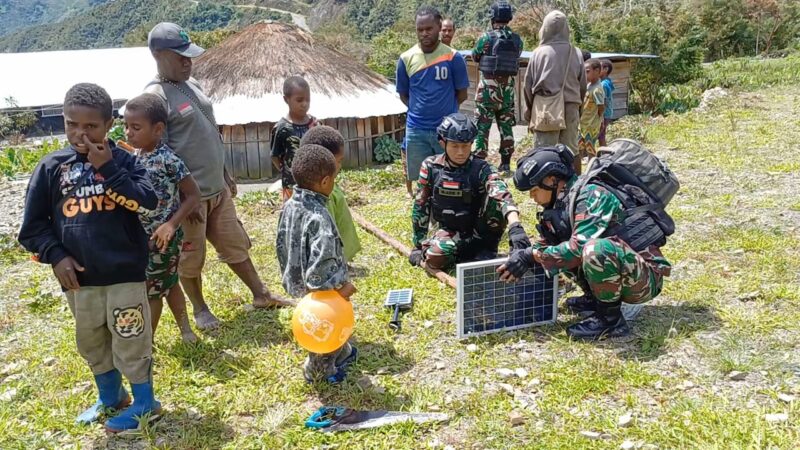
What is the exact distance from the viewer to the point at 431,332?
14.2ft

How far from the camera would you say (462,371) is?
3.79m

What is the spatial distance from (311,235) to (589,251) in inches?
62.4

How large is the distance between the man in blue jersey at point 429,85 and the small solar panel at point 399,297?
217cm

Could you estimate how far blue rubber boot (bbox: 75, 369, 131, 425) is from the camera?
11.1 feet

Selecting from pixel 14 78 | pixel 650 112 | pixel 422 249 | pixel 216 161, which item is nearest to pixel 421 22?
pixel 422 249

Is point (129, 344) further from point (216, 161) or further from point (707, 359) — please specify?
point (707, 359)

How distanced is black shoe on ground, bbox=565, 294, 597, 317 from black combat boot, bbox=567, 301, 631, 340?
0.63 ft

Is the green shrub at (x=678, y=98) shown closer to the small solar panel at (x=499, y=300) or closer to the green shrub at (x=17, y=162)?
the small solar panel at (x=499, y=300)

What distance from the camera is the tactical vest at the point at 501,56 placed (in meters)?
7.77

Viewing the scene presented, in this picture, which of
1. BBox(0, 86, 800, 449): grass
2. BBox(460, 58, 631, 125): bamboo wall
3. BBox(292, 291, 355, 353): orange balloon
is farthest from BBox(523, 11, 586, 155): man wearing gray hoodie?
BBox(460, 58, 631, 125): bamboo wall

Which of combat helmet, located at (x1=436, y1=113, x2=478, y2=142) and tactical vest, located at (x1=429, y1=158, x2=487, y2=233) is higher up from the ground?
combat helmet, located at (x1=436, y1=113, x2=478, y2=142)

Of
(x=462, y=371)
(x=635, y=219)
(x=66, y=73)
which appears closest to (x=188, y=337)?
(x=462, y=371)

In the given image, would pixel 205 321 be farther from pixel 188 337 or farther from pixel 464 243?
pixel 464 243

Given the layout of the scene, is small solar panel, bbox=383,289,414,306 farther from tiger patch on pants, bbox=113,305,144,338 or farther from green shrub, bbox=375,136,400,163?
green shrub, bbox=375,136,400,163
